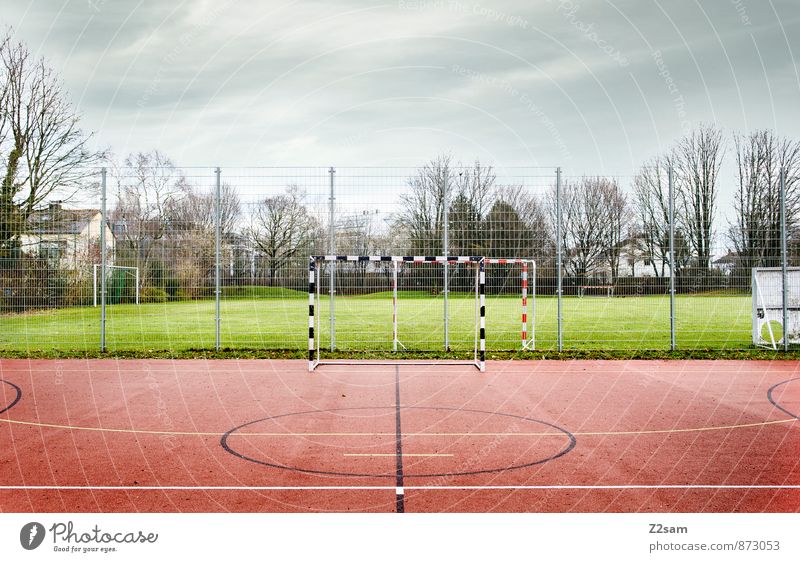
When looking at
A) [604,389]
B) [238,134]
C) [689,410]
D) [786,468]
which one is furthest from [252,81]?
[786,468]

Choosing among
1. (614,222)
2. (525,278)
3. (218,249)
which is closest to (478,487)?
(525,278)

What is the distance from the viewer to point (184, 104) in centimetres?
1141

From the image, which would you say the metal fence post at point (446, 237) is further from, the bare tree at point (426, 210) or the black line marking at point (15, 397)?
the black line marking at point (15, 397)

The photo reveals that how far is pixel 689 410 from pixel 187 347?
10483 millimetres

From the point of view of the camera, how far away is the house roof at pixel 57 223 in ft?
48.8

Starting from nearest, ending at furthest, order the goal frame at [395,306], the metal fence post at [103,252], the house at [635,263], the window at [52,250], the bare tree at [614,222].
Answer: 1. the goal frame at [395,306]
2. the metal fence post at [103,252]
3. the house at [635,263]
4. the window at [52,250]
5. the bare tree at [614,222]

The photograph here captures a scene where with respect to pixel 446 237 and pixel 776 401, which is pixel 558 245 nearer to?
pixel 446 237

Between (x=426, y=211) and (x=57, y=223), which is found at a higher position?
(x=426, y=211)

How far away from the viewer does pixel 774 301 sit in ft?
47.9

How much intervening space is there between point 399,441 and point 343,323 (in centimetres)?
896

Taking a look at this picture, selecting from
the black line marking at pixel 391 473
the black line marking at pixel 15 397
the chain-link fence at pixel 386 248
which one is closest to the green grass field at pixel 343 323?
the chain-link fence at pixel 386 248

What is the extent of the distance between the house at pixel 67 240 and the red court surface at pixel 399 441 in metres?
4.09

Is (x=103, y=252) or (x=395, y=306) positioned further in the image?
(x=395, y=306)

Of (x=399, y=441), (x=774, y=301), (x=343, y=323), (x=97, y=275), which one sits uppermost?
(x=97, y=275)
